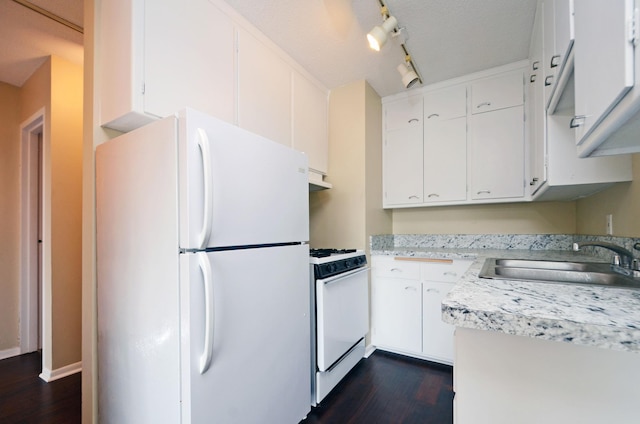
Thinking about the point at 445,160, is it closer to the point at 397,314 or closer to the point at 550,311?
the point at 397,314

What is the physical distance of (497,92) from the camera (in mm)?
2480

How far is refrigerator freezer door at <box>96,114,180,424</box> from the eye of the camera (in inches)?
42.1

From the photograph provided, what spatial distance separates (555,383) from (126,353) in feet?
5.07

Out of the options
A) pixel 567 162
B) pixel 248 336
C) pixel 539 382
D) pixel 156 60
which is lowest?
pixel 248 336

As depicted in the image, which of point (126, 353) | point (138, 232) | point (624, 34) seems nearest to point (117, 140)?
point (138, 232)

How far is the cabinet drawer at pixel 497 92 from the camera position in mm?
2404

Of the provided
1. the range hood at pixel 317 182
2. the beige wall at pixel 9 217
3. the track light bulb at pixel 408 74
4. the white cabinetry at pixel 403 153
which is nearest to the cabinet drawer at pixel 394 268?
the white cabinetry at pixel 403 153

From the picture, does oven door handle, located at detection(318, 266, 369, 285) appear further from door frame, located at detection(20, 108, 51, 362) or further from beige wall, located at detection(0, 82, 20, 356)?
beige wall, located at detection(0, 82, 20, 356)

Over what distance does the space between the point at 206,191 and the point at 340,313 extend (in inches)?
55.5

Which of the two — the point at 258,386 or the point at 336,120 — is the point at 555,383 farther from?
the point at 336,120

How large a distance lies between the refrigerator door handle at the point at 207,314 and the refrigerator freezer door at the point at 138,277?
0.10 meters

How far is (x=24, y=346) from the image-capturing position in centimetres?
263

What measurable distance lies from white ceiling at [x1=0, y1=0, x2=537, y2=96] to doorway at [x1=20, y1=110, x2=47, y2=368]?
0.63 m

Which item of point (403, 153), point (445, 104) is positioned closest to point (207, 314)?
point (403, 153)
